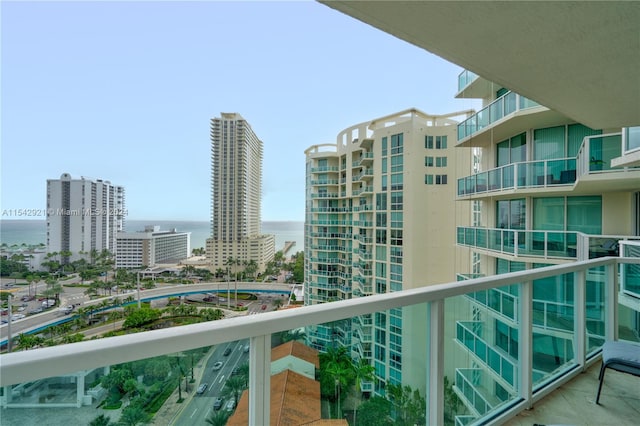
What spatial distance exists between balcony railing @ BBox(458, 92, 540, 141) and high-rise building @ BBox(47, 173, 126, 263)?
71.3 ft

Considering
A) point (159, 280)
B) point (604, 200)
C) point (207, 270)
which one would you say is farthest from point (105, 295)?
point (604, 200)

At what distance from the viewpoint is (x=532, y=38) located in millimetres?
1369

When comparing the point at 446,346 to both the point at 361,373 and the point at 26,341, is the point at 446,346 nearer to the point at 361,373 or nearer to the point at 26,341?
the point at 361,373

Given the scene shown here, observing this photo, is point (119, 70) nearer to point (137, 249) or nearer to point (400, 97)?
point (137, 249)

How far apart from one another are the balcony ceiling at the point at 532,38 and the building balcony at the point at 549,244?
5067 millimetres

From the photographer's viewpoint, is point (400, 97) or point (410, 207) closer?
point (410, 207)

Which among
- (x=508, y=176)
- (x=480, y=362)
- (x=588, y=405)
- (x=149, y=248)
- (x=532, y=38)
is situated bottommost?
(x=149, y=248)

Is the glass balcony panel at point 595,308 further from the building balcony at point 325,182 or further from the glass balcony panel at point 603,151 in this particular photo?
the building balcony at point 325,182

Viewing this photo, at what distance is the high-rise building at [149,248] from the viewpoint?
76.7ft

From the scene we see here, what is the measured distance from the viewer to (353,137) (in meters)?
20.2

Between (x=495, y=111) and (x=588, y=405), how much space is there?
7514mm

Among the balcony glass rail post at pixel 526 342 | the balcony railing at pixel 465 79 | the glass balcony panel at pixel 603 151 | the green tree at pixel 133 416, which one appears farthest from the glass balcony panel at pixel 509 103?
the green tree at pixel 133 416

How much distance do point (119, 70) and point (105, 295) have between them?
25308 mm

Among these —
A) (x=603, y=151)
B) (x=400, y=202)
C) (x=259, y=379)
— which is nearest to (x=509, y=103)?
(x=603, y=151)
